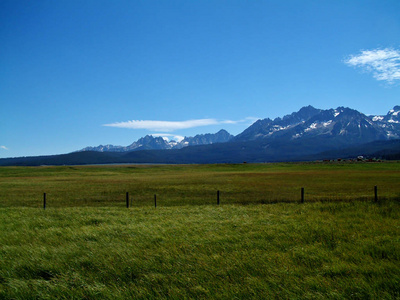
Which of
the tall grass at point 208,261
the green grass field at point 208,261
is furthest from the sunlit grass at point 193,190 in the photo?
the green grass field at point 208,261

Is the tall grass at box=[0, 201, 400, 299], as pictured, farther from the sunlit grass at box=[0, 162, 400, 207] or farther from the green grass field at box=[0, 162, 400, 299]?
the sunlit grass at box=[0, 162, 400, 207]

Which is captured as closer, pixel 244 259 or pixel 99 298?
pixel 99 298

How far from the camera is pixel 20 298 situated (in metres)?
8.10

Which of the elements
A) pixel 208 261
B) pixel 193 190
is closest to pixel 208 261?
pixel 208 261

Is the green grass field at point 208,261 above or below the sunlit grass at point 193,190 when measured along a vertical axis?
above

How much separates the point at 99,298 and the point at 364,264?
8.18 metres

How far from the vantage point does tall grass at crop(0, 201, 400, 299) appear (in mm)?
8148

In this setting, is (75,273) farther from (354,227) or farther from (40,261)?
(354,227)

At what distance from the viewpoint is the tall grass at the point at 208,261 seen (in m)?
8.15

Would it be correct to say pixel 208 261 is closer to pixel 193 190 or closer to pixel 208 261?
pixel 208 261

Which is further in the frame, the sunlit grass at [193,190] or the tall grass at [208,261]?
the sunlit grass at [193,190]

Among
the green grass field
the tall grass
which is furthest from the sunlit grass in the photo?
the green grass field

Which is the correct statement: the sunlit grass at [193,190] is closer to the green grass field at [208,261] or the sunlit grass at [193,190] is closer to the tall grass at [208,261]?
the tall grass at [208,261]

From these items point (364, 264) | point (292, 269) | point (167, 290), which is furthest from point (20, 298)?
point (364, 264)
